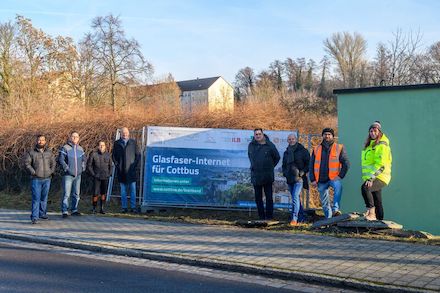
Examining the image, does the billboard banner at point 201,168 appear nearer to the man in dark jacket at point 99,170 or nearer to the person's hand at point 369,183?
the man in dark jacket at point 99,170

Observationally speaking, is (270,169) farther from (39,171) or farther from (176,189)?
(39,171)

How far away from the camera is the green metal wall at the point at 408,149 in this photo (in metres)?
10.0

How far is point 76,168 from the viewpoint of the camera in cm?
1196

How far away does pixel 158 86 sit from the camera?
43.4m

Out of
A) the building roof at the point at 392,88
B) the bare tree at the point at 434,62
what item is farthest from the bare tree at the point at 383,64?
the building roof at the point at 392,88

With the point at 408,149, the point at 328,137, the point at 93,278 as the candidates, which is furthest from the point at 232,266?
the point at 408,149

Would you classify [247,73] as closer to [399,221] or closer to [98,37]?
[98,37]

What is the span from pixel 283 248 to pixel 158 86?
36.5 meters

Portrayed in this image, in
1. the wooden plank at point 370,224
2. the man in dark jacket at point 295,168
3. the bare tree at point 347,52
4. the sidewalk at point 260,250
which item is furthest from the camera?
the bare tree at point 347,52

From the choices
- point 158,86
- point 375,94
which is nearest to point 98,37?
point 158,86

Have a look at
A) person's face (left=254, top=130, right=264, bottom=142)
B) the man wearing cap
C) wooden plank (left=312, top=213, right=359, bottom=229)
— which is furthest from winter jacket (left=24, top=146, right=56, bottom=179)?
wooden plank (left=312, top=213, right=359, bottom=229)

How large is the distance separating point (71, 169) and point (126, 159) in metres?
1.32

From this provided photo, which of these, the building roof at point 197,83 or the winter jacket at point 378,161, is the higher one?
the building roof at point 197,83

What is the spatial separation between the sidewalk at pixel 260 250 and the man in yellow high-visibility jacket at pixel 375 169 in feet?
3.72
